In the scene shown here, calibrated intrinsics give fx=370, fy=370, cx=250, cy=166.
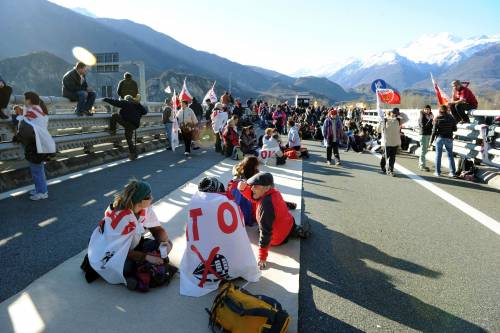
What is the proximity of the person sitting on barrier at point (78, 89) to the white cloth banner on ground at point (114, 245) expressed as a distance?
270 inches

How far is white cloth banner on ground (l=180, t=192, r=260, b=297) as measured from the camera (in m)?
3.44

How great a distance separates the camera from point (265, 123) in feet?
90.9

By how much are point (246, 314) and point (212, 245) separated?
0.83 meters

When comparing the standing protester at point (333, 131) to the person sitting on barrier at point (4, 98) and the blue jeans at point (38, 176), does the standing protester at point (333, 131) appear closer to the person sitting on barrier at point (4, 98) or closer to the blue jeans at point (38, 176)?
the blue jeans at point (38, 176)

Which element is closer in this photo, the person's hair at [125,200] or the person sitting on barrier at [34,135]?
the person's hair at [125,200]

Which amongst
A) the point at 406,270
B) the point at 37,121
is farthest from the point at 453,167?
the point at 37,121

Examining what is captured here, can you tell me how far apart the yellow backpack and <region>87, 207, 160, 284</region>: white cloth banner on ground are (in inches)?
42.2

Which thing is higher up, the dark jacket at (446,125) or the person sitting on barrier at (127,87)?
the person sitting on barrier at (127,87)

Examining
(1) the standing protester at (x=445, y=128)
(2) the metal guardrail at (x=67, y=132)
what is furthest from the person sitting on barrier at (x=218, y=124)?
(1) the standing protester at (x=445, y=128)

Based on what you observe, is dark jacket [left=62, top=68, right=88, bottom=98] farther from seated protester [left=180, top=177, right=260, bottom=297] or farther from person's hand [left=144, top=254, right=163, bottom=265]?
seated protester [left=180, top=177, right=260, bottom=297]

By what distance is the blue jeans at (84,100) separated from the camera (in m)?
9.52

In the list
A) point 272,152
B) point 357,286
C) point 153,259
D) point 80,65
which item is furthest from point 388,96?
point 153,259

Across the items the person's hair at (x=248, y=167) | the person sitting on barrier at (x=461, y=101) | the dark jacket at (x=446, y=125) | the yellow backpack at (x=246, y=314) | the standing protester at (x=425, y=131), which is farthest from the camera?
the standing protester at (x=425, y=131)

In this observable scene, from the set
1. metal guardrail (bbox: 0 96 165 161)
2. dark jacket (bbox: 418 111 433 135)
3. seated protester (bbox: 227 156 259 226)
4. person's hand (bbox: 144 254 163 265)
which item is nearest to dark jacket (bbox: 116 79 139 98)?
metal guardrail (bbox: 0 96 165 161)
